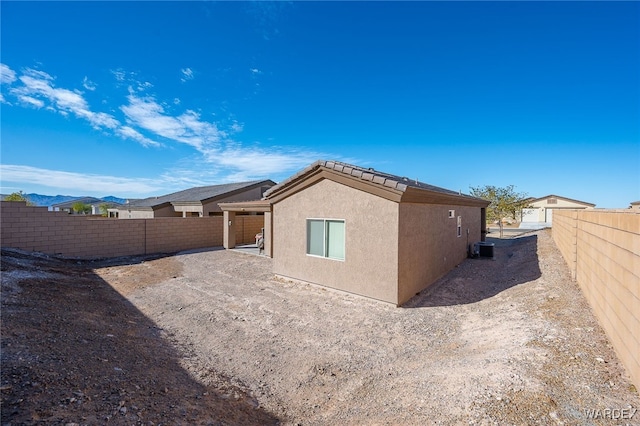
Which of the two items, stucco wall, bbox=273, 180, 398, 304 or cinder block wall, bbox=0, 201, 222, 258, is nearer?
stucco wall, bbox=273, 180, 398, 304

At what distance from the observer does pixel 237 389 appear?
4047 mm

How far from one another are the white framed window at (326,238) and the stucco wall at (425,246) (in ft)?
5.94

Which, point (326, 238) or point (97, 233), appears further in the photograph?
point (97, 233)

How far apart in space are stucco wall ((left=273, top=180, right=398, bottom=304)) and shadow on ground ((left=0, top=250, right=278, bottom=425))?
14.5 feet

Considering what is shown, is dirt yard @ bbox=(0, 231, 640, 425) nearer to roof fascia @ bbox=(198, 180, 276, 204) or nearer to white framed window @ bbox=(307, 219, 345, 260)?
white framed window @ bbox=(307, 219, 345, 260)

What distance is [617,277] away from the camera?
3.89 metres

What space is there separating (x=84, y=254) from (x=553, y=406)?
662 inches

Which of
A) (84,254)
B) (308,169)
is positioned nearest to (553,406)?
(308,169)

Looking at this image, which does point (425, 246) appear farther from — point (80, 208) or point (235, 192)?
point (80, 208)

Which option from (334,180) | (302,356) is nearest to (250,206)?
(334,180)

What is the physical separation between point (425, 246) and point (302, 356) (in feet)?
17.8

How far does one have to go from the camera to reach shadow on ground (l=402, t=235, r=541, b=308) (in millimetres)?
7754

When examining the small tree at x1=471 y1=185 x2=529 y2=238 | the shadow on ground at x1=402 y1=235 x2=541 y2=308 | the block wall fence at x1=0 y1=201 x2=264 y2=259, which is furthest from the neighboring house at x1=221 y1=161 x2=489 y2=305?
the small tree at x1=471 y1=185 x2=529 y2=238

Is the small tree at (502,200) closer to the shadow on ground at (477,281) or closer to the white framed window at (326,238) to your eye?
the shadow on ground at (477,281)
